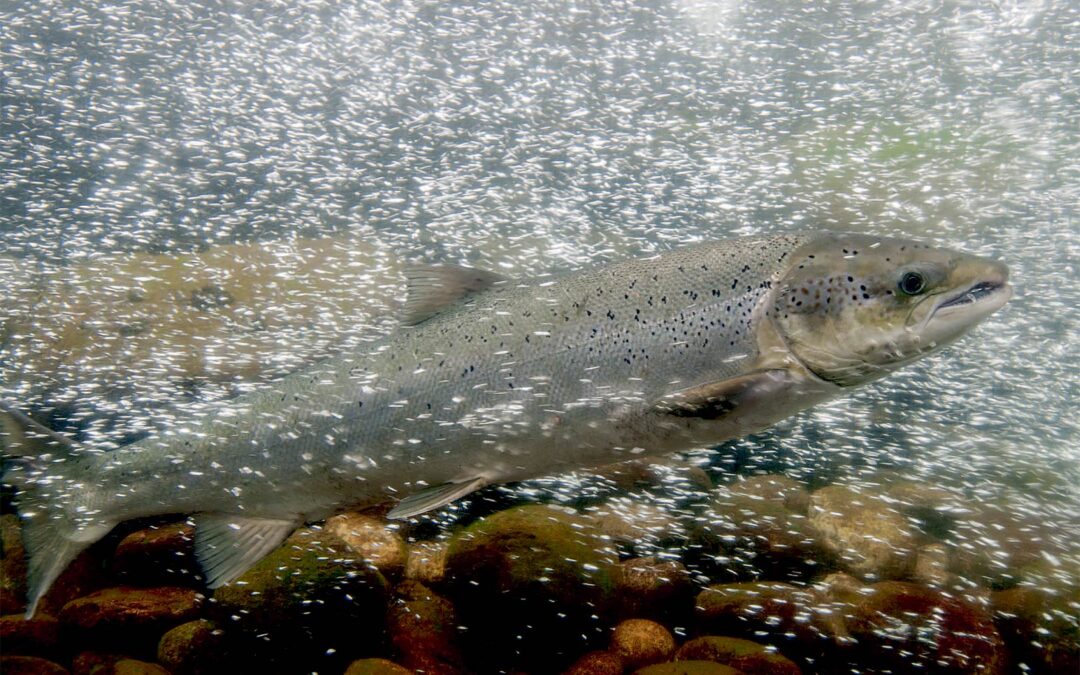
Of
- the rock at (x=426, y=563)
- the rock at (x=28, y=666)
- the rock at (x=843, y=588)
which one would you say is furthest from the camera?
the rock at (x=426, y=563)

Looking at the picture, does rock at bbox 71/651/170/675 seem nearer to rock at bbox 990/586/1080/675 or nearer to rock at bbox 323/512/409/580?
rock at bbox 323/512/409/580

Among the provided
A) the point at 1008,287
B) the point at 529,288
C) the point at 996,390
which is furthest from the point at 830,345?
the point at 996,390

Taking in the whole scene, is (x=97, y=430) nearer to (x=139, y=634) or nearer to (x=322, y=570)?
(x=139, y=634)

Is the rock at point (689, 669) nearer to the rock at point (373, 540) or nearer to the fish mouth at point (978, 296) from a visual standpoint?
the rock at point (373, 540)

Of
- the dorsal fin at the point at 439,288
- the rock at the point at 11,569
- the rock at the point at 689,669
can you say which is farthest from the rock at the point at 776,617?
the rock at the point at 11,569

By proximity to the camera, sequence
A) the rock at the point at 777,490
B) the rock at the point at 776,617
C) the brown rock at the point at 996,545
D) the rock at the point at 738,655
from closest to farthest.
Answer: the rock at the point at 738,655 < the rock at the point at 776,617 < the brown rock at the point at 996,545 < the rock at the point at 777,490

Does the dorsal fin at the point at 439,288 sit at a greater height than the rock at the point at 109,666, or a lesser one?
greater

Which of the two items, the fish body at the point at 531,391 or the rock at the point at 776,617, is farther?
the fish body at the point at 531,391
